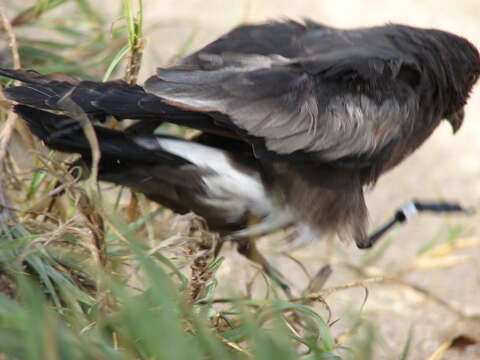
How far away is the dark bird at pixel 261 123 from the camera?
2172mm

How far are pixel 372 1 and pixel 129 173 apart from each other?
124 inches

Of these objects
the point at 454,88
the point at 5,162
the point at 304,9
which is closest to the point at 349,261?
the point at 454,88

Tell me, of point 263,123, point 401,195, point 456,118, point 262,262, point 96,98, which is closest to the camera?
point 96,98

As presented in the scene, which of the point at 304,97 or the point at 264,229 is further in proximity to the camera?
the point at 264,229

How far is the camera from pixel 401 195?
13.2ft

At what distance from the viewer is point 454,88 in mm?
2777

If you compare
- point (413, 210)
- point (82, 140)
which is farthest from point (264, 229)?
point (413, 210)

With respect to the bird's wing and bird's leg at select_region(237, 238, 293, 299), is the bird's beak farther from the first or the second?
bird's leg at select_region(237, 238, 293, 299)

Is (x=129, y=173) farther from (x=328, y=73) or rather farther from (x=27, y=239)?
(x=328, y=73)

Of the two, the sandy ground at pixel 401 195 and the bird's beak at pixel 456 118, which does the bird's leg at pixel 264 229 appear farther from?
the bird's beak at pixel 456 118

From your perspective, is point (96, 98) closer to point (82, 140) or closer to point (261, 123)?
point (82, 140)

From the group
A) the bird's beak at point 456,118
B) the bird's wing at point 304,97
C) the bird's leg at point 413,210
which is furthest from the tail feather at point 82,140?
the bird's beak at point 456,118

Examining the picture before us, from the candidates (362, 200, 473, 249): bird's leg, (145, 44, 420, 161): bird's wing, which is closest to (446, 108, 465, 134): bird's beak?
(362, 200, 473, 249): bird's leg

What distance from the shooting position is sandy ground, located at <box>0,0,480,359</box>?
→ 9.99ft
